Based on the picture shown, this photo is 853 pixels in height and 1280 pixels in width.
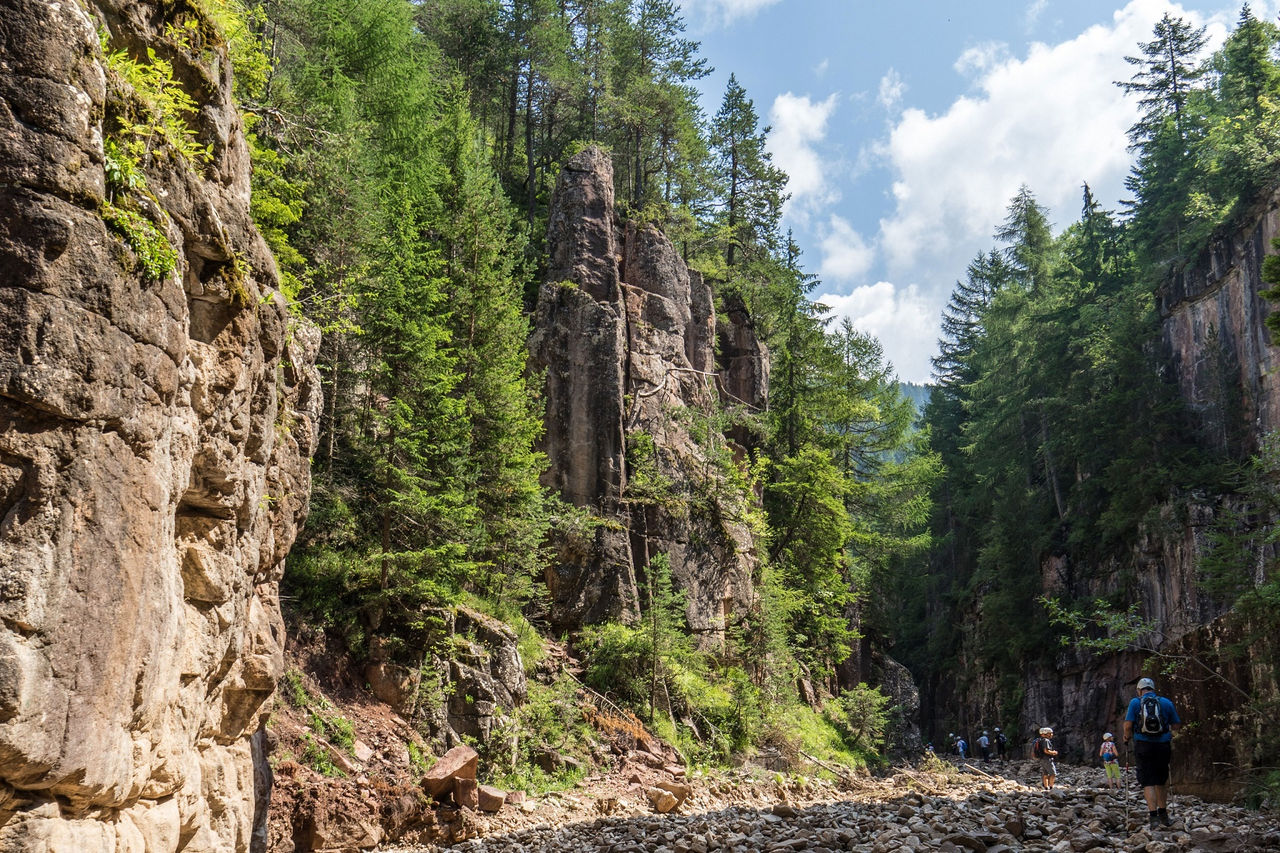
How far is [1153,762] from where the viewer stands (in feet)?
29.5

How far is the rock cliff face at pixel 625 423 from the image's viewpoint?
73.3 feet

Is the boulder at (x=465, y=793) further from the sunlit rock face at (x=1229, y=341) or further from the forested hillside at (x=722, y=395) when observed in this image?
the sunlit rock face at (x=1229, y=341)

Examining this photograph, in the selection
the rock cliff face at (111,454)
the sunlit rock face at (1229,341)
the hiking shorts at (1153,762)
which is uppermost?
the sunlit rock face at (1229,341)

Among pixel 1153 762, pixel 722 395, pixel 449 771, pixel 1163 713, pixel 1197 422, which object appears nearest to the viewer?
pixel 1153 762

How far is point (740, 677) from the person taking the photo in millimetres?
22266

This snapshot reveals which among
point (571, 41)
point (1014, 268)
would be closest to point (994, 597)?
point (1014, 268)

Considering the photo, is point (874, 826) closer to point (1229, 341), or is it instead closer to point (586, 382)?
point (586, 382)

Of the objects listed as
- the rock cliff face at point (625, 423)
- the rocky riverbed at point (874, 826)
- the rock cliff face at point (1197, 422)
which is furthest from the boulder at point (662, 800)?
the rock cliff face at point (1197, 422)

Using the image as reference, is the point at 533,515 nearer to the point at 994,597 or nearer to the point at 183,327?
the point at 183,327

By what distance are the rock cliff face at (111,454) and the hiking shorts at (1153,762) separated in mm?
9651

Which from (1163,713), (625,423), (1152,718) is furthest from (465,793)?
(625,423)

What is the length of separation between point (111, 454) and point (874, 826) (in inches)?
395

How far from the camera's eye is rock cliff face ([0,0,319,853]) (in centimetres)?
488

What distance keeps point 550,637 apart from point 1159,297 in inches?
1318
